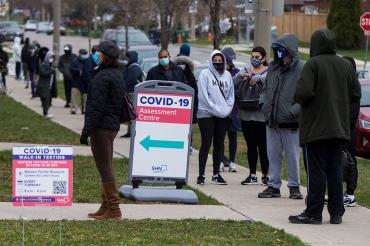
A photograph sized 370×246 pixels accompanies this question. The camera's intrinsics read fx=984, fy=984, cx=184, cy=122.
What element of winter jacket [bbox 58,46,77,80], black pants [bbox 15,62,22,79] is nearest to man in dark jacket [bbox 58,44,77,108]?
winter jacket [bbox 58,46,77,80]

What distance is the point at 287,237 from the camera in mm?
9359

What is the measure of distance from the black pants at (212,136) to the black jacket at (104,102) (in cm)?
314

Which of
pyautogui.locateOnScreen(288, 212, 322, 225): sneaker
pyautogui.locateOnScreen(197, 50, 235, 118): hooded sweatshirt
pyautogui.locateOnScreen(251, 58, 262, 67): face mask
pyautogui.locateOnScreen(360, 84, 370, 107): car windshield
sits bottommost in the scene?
pyautogui.locateOnScreen(288, 212, 322, 225): sneaker

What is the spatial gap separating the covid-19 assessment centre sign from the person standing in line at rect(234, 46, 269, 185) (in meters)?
1.33

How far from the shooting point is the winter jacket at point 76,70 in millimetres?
25281

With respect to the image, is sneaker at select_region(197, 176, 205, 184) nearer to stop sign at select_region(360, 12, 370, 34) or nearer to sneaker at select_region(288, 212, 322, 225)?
sneaker at select_region(288, 212, 322, 225)

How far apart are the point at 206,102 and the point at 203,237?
13.2 feet

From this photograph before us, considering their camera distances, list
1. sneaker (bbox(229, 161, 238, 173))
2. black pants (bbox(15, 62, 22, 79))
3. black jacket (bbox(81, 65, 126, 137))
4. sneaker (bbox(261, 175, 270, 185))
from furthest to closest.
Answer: black pants (bbox(15, 62, 22, 79))
sneaker (bbox(229, 161, 238, 173))
sneaker (bbox(261, 175, 270, 185))
black jacket (bbox(81, 65, 126, 137))

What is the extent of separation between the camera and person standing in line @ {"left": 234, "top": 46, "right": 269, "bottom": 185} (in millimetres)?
13188

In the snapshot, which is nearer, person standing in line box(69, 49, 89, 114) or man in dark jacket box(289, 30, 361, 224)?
man in dark jacket box(289, 30, 361, 224)

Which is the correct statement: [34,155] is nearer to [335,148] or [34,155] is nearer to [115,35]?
[335,148]

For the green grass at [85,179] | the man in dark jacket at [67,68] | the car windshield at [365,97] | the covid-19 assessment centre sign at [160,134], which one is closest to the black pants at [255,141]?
the green grass at [85,179]

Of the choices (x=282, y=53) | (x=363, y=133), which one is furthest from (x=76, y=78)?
(x=282, y=53)

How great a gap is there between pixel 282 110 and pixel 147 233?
3.08 meters
